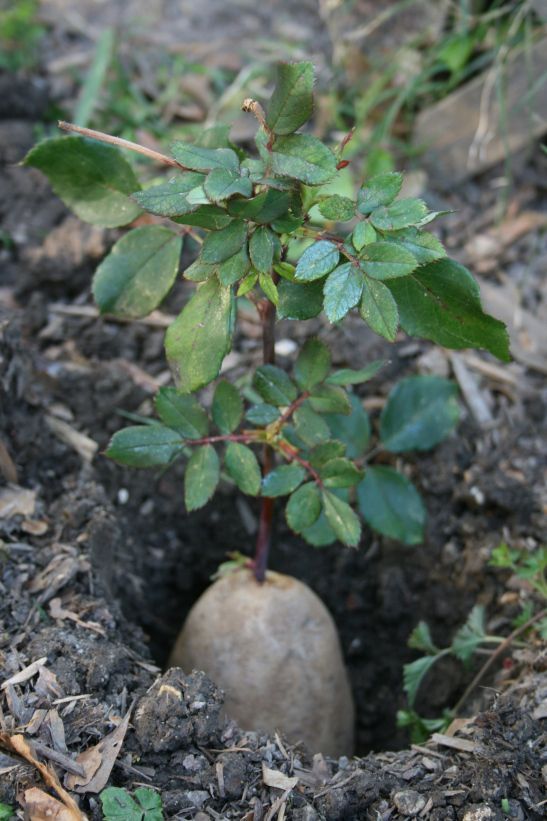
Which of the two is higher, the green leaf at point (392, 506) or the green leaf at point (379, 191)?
the green leaf at point (379, 191)

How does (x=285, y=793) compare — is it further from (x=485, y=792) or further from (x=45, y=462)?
(x=45, y=462)

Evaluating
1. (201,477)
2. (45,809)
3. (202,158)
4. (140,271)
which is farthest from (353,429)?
(45,809)

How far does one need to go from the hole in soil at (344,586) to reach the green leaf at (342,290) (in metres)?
0.93

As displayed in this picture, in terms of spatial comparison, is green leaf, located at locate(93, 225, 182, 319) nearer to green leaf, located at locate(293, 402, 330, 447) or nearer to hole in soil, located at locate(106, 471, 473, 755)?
green leaf, located at locate(293, 402, 330, 447)

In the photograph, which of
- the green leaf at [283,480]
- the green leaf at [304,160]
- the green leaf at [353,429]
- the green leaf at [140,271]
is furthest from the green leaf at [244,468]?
the green leaf at [304,160]

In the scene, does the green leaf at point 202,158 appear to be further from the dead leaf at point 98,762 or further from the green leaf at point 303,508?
the dead leaf at point 98,762

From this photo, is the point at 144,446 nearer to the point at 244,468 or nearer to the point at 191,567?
the point at 244,468

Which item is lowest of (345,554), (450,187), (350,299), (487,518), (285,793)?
(345,554)

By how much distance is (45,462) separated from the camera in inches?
73.8

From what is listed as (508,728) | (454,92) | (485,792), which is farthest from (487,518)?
(454,92)

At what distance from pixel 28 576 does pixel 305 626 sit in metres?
0.56

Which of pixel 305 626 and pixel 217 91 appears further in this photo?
pixel 217 91

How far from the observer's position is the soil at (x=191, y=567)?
1360 mm

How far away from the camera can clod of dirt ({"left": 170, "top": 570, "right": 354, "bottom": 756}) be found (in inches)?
67.2
